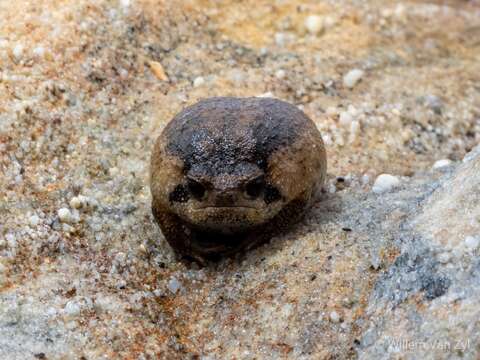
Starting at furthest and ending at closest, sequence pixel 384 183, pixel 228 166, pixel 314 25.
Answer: pixel 314 25
pixel 384 183
pixel 228 166

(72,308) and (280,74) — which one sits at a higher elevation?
(72,308)

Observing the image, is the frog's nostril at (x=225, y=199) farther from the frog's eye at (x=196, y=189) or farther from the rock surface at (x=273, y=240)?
the rock surface at (x=273, y=240)

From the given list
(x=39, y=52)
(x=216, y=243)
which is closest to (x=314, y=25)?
(x=39, y=52)

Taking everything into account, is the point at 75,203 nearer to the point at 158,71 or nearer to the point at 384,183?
the point at 158,71

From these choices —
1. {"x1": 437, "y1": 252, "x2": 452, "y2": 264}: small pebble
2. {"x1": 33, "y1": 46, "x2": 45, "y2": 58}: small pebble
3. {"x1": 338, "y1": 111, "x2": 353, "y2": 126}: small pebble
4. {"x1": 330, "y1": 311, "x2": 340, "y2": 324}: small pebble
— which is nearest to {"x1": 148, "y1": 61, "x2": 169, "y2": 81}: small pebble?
{"x1": 33, "y1": 46, "x2": 45, "y2": 58}: small pebble

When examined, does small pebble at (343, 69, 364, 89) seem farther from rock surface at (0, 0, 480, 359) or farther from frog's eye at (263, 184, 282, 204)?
frog's eye at (263, 184, 282, 204)

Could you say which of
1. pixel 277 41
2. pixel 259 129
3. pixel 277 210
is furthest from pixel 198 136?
pixel 277 41
